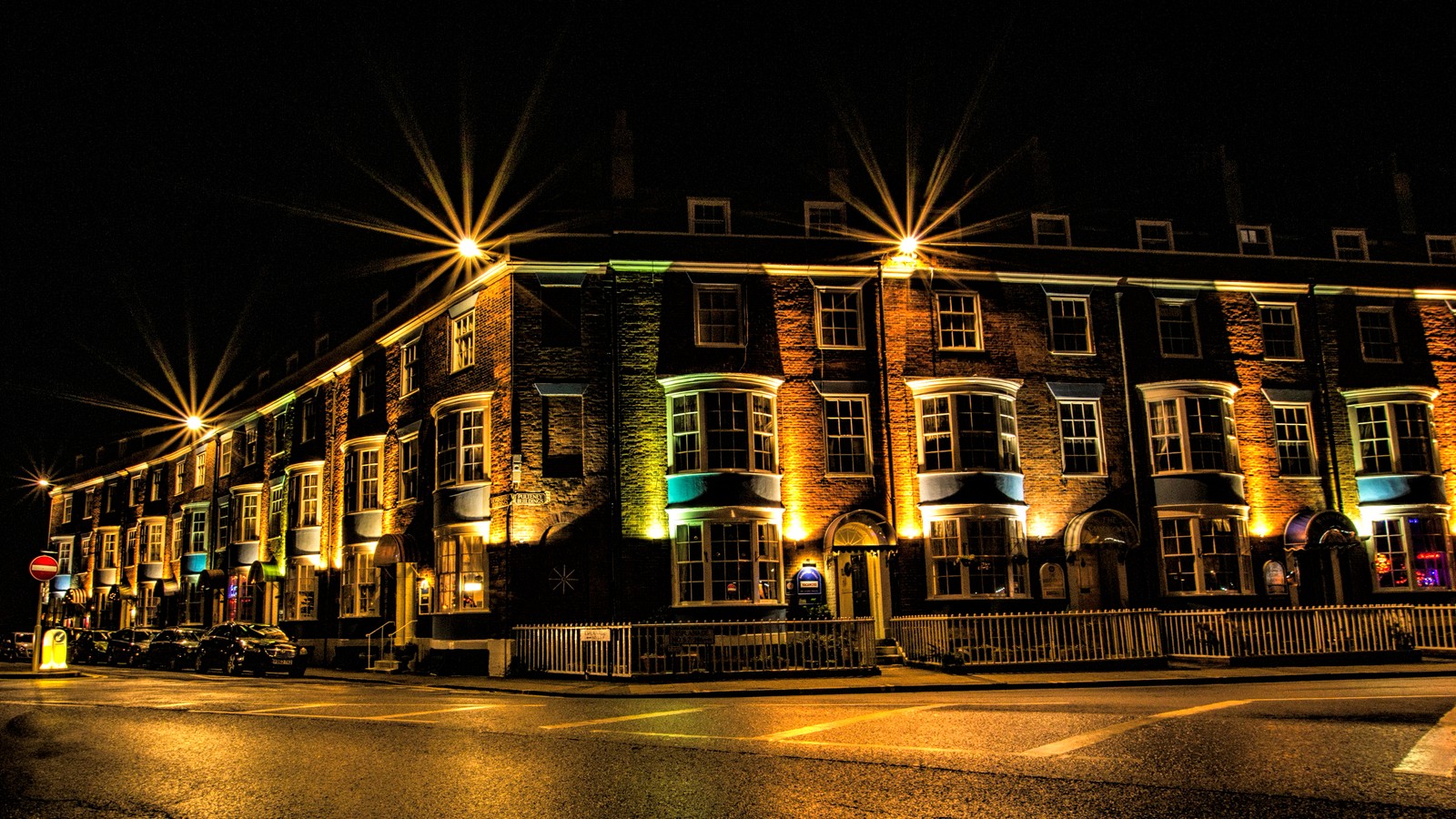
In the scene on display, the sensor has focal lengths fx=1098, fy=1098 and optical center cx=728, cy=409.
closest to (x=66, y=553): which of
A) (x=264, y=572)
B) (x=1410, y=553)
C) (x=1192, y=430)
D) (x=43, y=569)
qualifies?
(x=264, y=572)

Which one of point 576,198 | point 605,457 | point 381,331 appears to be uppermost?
point 576,198

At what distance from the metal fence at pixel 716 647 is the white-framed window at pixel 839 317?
327 inches

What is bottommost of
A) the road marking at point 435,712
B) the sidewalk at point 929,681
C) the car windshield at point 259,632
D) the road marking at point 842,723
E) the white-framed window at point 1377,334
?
the sidewalk at point 929,681

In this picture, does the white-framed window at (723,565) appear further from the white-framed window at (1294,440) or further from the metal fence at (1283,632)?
the white-framed window at (1294,440)

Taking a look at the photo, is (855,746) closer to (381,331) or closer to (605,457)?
(605,457)

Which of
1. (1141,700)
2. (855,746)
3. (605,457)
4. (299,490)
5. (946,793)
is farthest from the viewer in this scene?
(299,490)

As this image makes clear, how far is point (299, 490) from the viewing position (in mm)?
36312

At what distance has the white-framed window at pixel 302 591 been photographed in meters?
34.9

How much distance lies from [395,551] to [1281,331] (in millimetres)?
24412

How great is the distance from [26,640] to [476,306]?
25.5 meters

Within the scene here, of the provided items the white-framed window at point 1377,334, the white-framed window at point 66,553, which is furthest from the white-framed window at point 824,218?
the white-framed window at point 66,553

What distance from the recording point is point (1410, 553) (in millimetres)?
28703

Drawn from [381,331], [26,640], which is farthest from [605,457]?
[26,640]

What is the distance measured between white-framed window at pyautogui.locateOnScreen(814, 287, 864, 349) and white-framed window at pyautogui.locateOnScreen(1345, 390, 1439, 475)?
539 inches
